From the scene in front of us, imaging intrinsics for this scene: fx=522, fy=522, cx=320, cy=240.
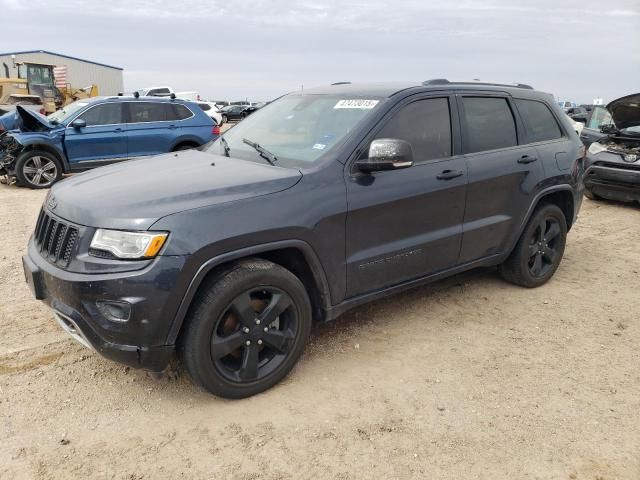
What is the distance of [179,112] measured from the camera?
34.5 ft

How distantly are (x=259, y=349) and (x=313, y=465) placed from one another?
751 mm

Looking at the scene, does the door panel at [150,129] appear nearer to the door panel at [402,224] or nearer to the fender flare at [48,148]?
the fender flare at [48,148]

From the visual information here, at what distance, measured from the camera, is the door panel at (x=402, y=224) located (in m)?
3.30

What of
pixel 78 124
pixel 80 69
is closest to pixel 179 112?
pixel 78 124

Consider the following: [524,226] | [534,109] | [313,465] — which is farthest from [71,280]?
[534,109]

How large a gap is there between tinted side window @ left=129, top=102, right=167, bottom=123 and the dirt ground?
21.1ft

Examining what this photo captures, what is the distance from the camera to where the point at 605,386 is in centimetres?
325

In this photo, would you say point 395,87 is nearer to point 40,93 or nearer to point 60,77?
point 40,93

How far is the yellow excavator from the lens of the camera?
20641mm

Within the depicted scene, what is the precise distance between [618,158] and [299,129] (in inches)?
277

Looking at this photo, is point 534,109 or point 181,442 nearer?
point 181,442

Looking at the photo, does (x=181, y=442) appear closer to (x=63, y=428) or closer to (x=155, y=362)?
(x=155, y=362)

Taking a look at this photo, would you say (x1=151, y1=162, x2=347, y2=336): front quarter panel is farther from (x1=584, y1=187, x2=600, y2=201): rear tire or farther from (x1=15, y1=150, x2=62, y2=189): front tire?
(x1=15, y1=150, x2=62, y2=189): front tire

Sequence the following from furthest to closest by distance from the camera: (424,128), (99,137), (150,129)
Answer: (150,129) < (99,137) < (424,128)
